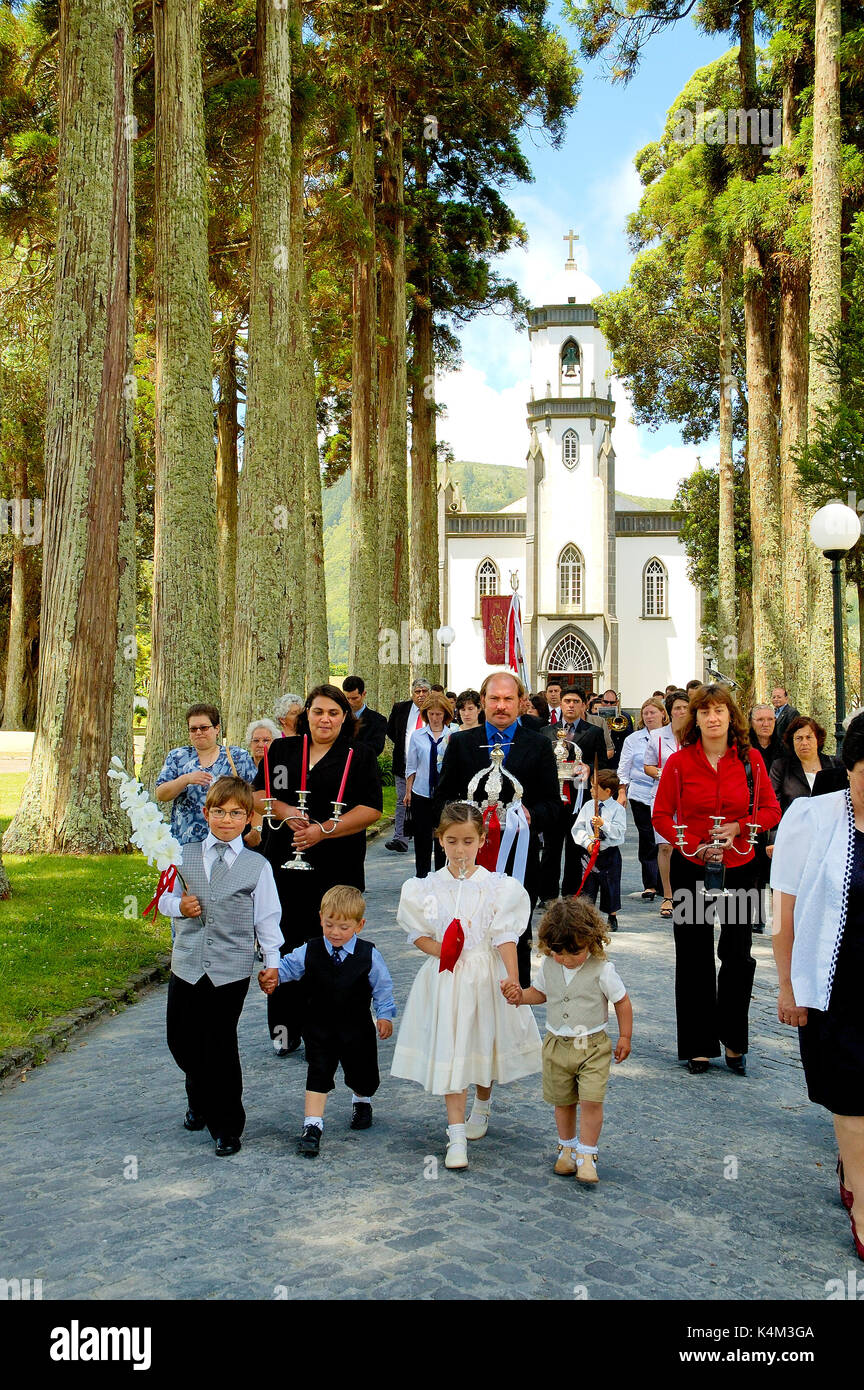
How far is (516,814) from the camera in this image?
627 centimetres

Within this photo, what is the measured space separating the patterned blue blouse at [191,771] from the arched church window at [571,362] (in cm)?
5911

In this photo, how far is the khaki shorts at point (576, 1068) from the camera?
493cm

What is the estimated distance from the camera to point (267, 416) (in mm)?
16656

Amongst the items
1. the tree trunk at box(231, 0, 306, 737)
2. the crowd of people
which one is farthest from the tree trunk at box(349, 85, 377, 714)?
the crowd of people

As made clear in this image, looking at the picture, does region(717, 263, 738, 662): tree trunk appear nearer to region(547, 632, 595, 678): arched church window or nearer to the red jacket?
the red jacket

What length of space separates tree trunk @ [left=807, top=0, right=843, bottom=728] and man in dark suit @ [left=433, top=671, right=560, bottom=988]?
43.8ft

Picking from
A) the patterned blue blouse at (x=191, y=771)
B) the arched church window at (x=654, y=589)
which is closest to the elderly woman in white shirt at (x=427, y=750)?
the patterned blue blouse at (x=191, y=771)

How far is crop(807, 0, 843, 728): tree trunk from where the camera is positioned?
61.2ft

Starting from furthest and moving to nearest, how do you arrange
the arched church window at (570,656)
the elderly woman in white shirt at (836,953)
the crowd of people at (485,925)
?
the arched church window at (570,656)
the crowd of people at (485,925)
the elderly woman in white shirt at (836,953)

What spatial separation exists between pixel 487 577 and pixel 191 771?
57748 mm

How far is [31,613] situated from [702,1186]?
39964mm

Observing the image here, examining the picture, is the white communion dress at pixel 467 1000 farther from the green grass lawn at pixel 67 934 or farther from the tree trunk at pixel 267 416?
the tree trunk at pixel 267 416
